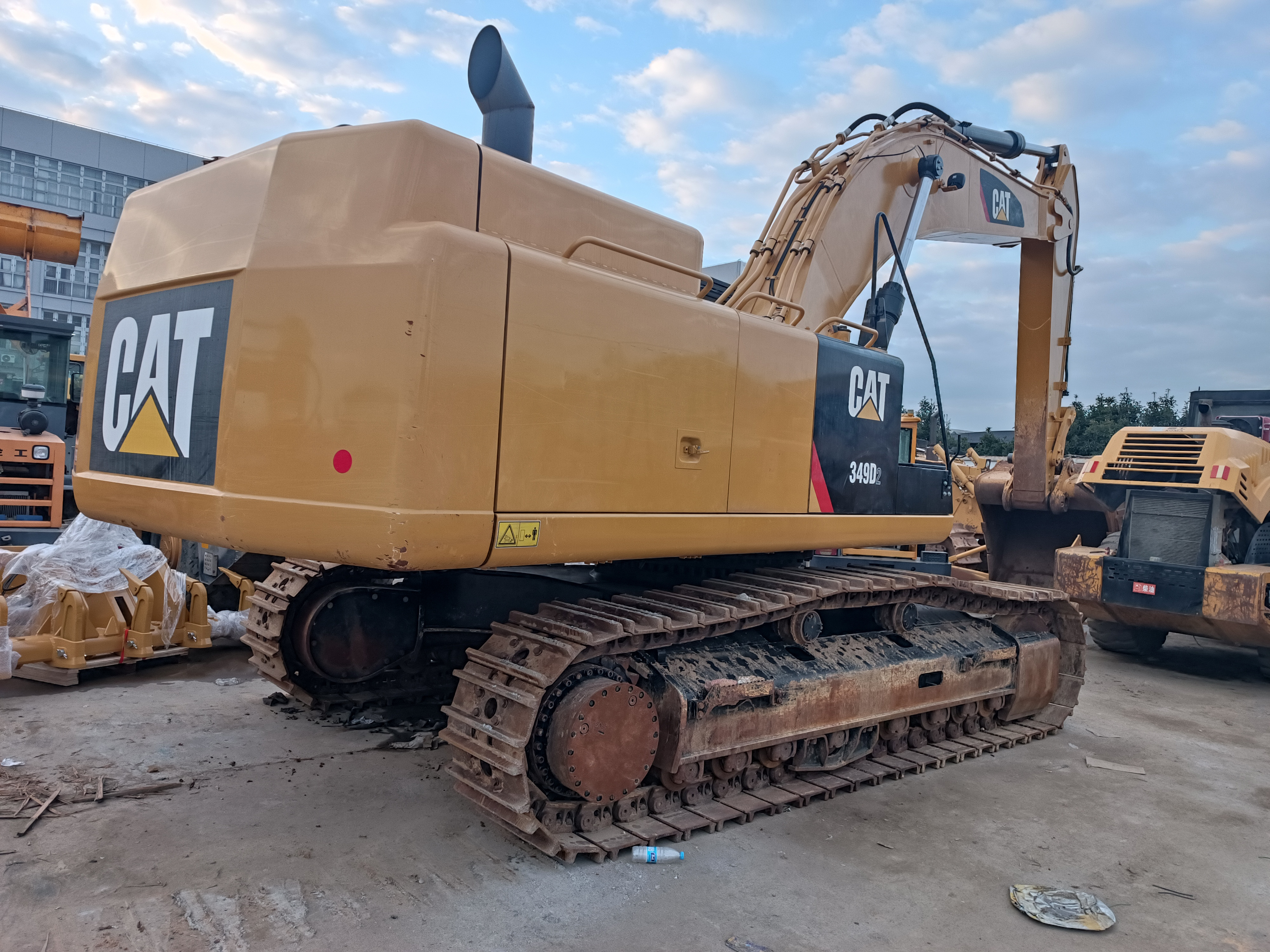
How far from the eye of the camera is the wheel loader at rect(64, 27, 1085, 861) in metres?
3.04

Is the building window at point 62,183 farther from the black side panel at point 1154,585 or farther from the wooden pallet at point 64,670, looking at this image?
the black side panel at point 1154,585

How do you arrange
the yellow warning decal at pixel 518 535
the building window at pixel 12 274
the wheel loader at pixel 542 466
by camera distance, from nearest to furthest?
the wheel loader at pixel 542 466, the yellow warning decal at pixel 518 535, the building window at pixel 12 274

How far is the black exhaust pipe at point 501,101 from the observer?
13.1 feet

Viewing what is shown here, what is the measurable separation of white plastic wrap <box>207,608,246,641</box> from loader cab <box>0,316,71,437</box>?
271 centimetres

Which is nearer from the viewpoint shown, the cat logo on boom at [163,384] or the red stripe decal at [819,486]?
the cat logo on boom at [163,384]

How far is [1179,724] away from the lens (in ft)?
21.4

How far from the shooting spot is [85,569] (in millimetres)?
6266

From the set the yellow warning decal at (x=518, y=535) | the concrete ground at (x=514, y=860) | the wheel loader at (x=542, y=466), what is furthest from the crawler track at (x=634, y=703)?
the yellow warning decal at (x=518, y=535)

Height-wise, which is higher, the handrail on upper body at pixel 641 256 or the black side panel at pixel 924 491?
the handrail on upper body at pixel 641 256

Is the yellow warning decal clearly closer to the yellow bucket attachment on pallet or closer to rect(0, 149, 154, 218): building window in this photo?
the yellow bucket attachment on pallet

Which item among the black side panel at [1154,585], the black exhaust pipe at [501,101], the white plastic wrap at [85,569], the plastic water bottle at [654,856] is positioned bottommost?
the plastic water bottle at [654,856]

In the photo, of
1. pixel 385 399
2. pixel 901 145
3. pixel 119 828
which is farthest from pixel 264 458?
pixel 901 145

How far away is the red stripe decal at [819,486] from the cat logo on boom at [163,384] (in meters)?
2.70

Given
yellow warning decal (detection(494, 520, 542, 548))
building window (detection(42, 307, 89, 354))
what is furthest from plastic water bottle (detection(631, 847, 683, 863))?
building window (detection(42, 307, 89, 354))
